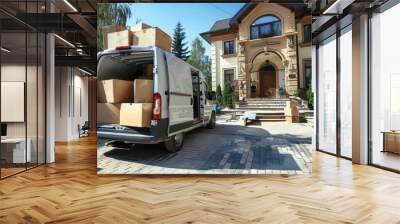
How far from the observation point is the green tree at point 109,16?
171 inches

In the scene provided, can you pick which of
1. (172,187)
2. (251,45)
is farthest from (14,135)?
(251,45)

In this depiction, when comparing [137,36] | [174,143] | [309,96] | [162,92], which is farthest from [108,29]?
[309,96]

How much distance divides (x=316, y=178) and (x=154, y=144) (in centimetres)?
227

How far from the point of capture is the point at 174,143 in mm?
4469

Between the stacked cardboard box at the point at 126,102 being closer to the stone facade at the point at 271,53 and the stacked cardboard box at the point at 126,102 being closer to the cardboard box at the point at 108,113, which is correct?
the cardboard box at the point at 108,113

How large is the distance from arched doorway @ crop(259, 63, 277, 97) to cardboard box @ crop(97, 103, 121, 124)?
202 cm

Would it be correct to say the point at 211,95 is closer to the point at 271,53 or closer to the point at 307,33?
the point at 271,53

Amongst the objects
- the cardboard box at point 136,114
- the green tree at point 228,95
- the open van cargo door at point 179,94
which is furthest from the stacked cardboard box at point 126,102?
the green tree at point 228,95

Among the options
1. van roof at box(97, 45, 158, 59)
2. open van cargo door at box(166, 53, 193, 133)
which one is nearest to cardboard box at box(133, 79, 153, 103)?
open van cargo door at box(166, 53, 193, 133)

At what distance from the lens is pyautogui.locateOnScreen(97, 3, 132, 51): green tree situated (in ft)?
14.2

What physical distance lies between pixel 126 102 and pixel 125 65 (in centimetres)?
50

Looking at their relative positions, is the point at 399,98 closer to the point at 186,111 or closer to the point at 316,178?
the point at 316,178

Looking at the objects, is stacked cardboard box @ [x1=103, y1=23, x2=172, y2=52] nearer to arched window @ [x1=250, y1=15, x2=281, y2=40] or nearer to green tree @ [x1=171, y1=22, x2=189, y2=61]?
green tree @ [x1=171, y1=22, x2=189, y2=61]

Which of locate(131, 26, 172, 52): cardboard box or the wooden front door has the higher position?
locate(131, 26, 172, 52): cardboard box
